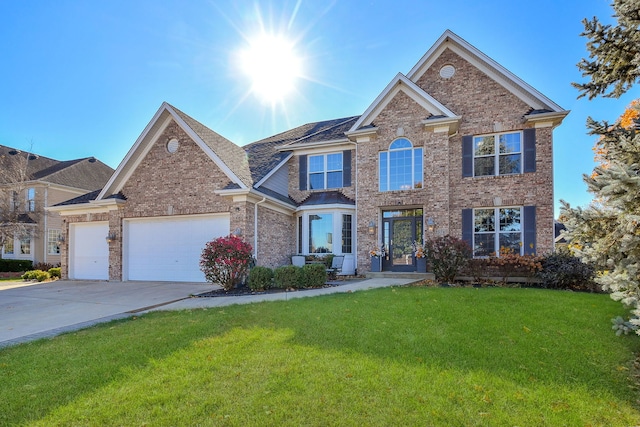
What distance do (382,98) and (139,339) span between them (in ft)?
40.5

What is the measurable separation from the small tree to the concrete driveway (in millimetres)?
836

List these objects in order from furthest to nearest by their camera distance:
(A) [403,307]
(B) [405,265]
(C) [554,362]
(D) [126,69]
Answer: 1. (B) [405,265]
2. (D) [126,69]
3. (A) [403,307]
4. (C) [554,362]

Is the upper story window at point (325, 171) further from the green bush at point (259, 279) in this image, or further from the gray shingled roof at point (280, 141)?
the green bush at point (259, 279)

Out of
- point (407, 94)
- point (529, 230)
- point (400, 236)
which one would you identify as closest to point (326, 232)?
point (400, 236)

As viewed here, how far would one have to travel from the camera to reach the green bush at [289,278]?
10562mm

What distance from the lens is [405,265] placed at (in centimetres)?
1352

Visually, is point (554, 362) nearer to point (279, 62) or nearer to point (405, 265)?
point (405, 265)

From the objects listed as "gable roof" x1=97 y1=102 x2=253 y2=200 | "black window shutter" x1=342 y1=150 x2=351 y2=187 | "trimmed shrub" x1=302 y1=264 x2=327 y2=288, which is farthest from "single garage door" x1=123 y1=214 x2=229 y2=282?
"black window shutter" x1=342 y1=150 x2=351 y2=187

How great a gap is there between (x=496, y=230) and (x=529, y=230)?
109 centimetres

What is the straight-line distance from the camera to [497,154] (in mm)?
13039

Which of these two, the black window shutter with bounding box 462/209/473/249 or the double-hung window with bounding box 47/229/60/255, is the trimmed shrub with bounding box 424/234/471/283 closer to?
the black window shutter with bounding box 462/209/473/249

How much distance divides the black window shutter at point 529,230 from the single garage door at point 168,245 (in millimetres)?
11277

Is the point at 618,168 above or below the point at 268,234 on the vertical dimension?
above

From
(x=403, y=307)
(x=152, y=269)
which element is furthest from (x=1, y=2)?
(x=403, y=307)
